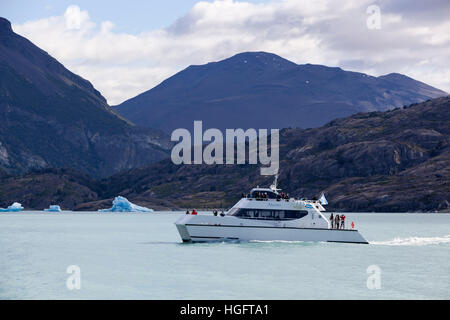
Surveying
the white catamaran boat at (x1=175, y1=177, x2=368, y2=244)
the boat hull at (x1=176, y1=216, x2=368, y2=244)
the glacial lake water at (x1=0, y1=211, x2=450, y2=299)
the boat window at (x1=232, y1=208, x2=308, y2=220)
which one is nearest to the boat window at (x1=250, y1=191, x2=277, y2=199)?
the white catamaran boat at (x1=175, y1=177, x2=368, y2=244)

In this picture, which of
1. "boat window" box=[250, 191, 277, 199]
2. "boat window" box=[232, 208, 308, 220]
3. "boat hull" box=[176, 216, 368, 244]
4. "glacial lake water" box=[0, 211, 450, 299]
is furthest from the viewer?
"boat window" box=[250, 191, 277, 199]

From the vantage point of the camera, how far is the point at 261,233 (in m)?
77.1

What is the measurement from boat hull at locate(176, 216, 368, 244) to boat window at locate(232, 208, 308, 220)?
1.40 m

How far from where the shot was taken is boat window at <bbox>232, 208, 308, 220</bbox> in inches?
3071

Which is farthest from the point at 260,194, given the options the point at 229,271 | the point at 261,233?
the point at 229,271

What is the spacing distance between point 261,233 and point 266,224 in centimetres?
133

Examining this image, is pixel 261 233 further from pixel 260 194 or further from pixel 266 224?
pixel 260 194

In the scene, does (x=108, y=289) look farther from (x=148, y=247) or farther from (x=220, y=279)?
(x=148, y=247)

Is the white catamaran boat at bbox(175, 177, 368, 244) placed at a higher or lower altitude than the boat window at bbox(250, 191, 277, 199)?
lower

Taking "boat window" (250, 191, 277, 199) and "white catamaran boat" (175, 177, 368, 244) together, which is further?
"boat window" (250, 191, 277, 199)

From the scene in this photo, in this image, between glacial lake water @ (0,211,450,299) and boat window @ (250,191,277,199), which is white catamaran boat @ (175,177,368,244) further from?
glacial lake water @ (0,211,450,299)

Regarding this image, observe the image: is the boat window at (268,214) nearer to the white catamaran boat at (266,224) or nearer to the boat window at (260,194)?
the white catamaran boat at (266,224)

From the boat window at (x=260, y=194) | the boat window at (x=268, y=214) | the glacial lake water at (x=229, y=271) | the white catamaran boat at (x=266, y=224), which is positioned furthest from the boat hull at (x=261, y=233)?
the boat window at (x=260, y=194)
